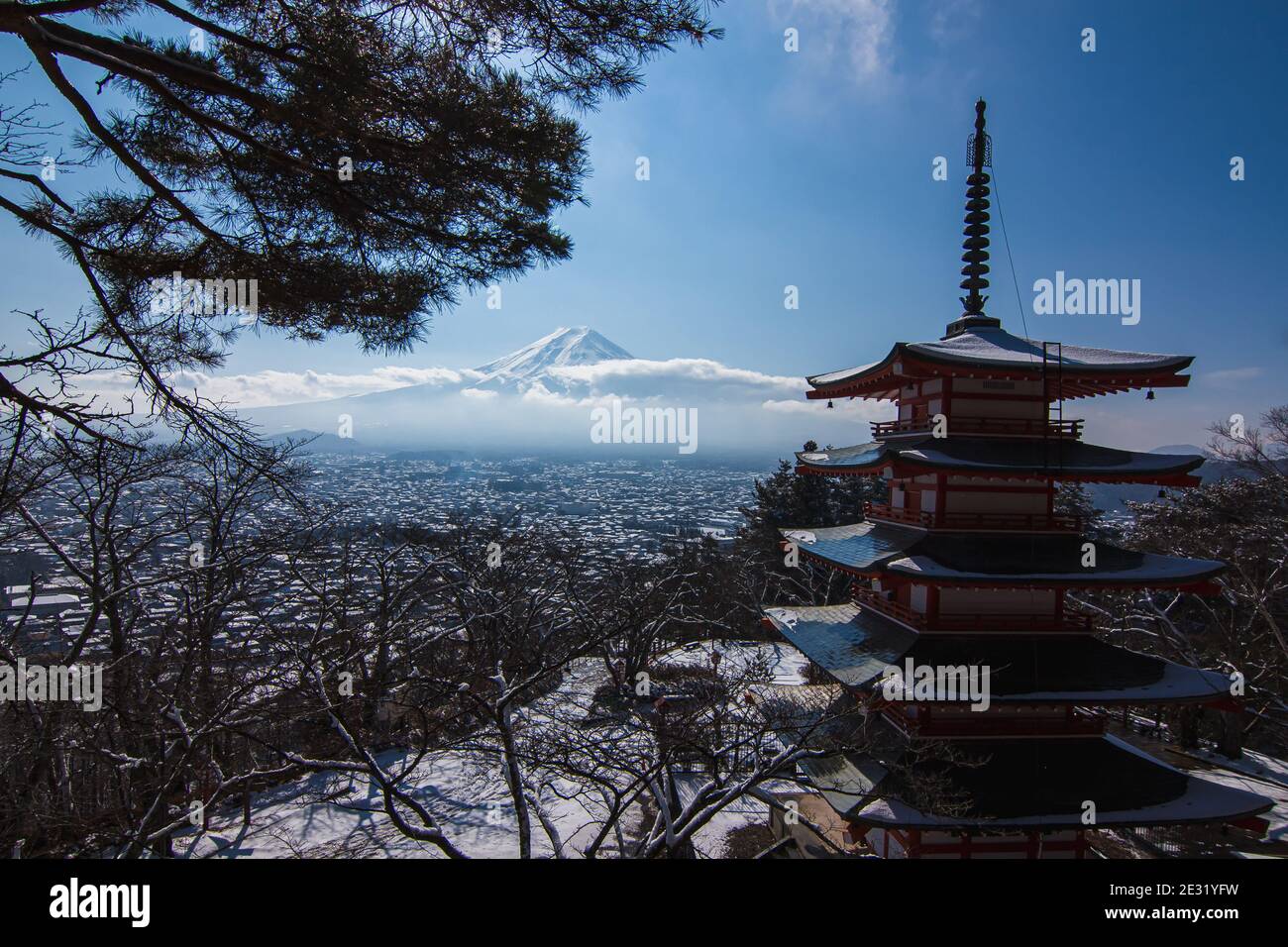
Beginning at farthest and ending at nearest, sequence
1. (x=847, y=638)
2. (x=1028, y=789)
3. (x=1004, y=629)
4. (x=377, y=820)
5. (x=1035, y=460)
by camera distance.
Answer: (x=377, y=820) → (x=847, y=638) → (x=1004, y=629) → (x=1035, y=460) → (x=1028, y=789)

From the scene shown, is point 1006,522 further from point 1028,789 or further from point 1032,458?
point 1028,789

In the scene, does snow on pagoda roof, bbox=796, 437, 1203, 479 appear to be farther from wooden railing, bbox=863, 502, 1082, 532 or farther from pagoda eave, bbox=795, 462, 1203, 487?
wooden railing, bbox=863, 502, 1082, 532

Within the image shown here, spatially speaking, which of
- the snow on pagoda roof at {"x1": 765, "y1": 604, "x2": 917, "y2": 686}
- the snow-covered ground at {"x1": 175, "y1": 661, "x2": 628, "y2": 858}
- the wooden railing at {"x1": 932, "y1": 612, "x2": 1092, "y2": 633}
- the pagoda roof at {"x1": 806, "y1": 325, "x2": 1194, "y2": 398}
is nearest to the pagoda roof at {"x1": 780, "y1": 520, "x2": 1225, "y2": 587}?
the wooden railing at {"x1": 932, "y1": 612, "x2": 1092, "y2": 633}

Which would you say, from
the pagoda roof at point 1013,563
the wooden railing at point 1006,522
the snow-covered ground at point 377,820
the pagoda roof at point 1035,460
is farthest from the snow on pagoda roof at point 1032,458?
the snow-covered ground at point 377,820

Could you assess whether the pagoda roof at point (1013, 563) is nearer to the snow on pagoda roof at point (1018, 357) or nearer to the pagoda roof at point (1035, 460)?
the pagoda roof at point (1035, 460)

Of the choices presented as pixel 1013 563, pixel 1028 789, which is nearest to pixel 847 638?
pixel 1013 563
